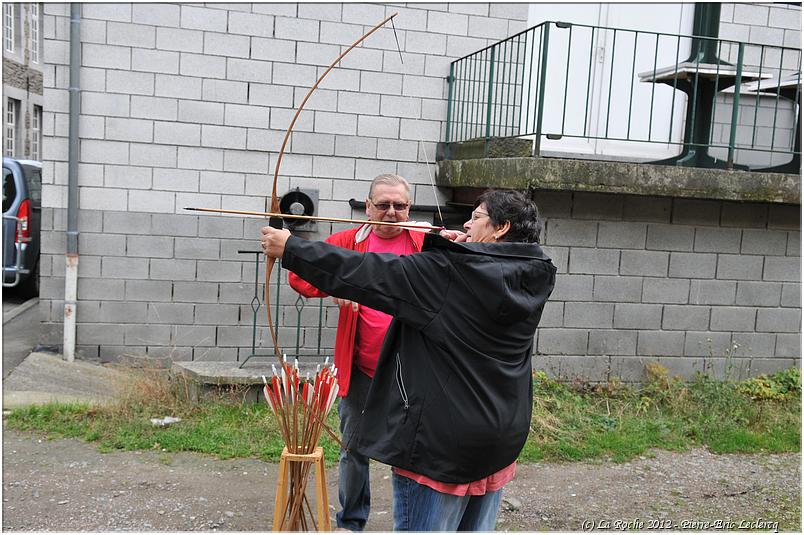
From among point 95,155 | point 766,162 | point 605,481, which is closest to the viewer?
point 605,481

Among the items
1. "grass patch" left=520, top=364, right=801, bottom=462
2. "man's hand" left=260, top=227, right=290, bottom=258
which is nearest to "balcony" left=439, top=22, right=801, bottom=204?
"grass patch" left=520, top=364, right=801, bottom=462

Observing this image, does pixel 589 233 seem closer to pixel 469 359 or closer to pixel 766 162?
pixel 766 162

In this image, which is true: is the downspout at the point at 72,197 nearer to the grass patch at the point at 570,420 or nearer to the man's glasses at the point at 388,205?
the grass patch at the point at 570,420

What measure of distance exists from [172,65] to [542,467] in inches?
159

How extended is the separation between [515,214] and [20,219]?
7508 millimetres

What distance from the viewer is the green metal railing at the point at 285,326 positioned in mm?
6305

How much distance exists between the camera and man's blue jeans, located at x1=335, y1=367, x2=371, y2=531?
133 inches

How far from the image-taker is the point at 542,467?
4.75 m

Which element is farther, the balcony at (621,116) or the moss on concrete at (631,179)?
the balcony at (621,116)

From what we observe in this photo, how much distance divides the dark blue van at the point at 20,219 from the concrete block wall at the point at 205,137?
2954 mm

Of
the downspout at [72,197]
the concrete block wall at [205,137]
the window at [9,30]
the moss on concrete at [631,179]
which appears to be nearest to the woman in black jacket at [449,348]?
the moss on concrete at [631,179]

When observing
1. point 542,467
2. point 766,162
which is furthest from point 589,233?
point 766,162

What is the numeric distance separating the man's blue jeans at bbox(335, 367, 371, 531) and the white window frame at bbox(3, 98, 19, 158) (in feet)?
53.1

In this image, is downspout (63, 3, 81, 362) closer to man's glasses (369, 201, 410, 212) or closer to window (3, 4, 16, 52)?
man's glasses (369, 201, 410, 212)
